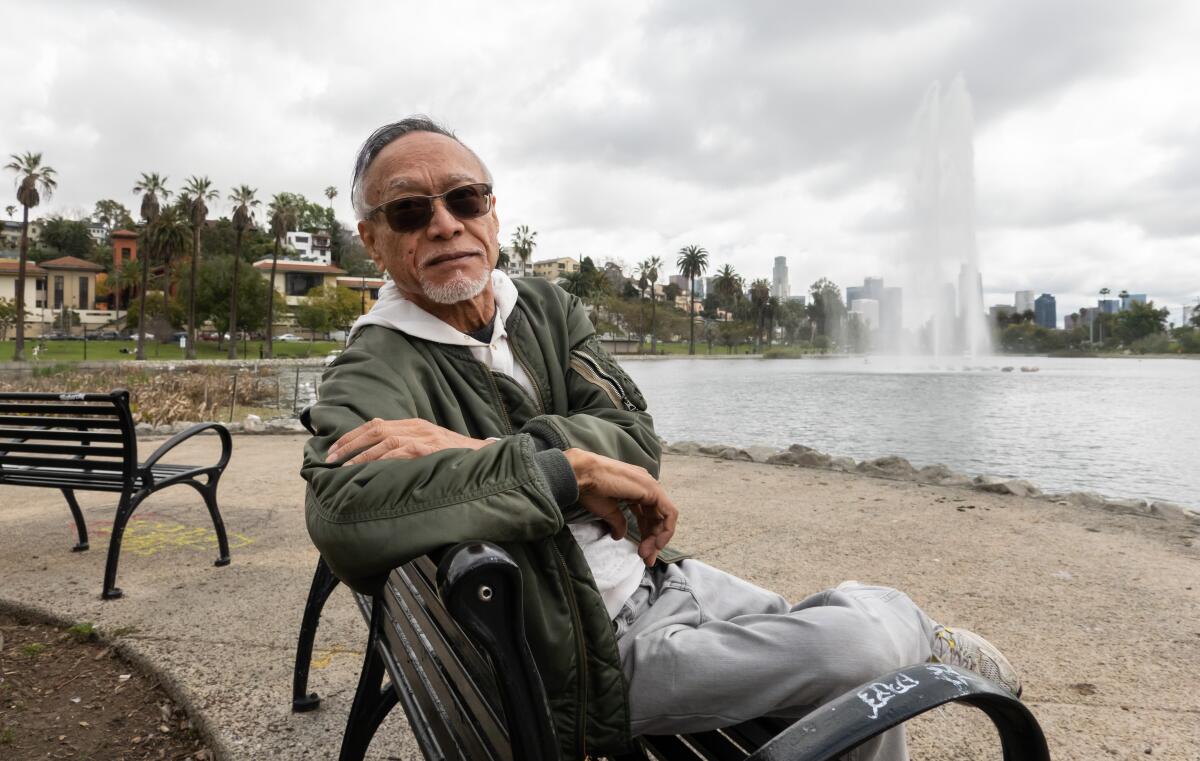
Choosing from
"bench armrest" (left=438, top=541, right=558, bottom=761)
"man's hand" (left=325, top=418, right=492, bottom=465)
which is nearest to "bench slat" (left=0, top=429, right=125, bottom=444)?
"man's hand" (left=325, top=418, right=492, bottom=465)

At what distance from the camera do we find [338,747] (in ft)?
8.37

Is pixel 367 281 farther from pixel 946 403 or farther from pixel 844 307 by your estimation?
pixel 946 403

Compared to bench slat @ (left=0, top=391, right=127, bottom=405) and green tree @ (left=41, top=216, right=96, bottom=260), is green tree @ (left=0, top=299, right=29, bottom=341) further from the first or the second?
bench slat @ (left=0, top=391, right=127, bottom=405)

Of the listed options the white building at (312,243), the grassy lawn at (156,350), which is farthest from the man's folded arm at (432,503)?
the white building at (312,243)

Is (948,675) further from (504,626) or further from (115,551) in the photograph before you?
(115,551)

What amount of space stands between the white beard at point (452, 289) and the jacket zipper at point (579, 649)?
81 cm

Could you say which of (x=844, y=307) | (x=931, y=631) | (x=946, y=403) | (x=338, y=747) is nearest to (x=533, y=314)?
(x=931, y=631)

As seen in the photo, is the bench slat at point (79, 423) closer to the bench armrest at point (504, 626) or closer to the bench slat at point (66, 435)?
the bench slat at point (66, 435)

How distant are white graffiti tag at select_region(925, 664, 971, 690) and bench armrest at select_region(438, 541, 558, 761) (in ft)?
1.90

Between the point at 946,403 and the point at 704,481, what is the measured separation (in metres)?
18.0

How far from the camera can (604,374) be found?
203 centimetres

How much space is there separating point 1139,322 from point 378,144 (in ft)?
421

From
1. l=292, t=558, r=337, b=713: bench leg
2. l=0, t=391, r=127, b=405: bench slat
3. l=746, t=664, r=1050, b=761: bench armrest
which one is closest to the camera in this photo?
l=746, t=664, r=1050, b=761: bench armrest

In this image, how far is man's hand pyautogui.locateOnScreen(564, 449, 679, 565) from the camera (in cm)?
155
